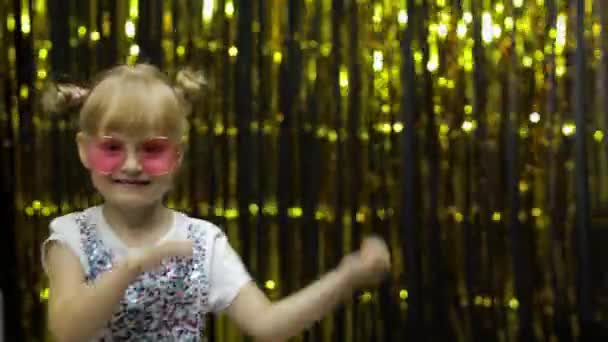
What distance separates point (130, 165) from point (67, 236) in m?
0.12

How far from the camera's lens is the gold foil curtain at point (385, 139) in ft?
4.78

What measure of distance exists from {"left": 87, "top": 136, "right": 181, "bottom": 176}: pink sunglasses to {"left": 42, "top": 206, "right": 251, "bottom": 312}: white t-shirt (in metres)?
0.08

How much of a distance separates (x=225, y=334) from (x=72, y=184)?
0.41 metres

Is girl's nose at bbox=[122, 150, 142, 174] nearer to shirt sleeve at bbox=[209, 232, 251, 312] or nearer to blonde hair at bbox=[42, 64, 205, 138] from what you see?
blonde hair at bbox=[42, 64, 205, 138]

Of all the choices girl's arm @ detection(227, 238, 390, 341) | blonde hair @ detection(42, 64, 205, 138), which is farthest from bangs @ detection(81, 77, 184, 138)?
girl's arm @ detection(227, 238, 390, 341)

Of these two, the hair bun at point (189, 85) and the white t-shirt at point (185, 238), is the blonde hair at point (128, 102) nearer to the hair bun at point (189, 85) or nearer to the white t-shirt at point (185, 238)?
the hair bun at point (189, 85)

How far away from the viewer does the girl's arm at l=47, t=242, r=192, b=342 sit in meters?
0.73

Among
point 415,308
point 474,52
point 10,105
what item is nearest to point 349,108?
point 474,52

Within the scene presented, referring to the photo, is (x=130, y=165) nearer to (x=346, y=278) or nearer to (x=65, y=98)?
(x=65, y=98)

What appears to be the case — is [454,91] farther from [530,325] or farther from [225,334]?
[225,334]

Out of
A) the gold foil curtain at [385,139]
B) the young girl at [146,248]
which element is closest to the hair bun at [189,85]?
the young girl at [146,248]

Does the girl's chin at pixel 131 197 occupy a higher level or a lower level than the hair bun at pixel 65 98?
lower

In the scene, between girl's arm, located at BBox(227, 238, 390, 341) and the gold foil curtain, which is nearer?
girl's arm, located at BBox(227, 238, 390, 341)

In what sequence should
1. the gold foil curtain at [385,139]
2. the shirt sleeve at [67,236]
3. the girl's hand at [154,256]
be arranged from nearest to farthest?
the girl's hand at [154,256] → the shirt sleeve at [67,236] → the gold foil curtain at [385,139]
